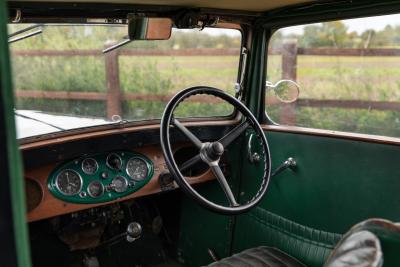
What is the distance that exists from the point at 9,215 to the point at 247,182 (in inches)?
89.4

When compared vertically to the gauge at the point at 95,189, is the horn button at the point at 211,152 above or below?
above

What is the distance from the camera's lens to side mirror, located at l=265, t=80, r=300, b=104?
111 inches

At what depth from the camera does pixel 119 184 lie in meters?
2.55

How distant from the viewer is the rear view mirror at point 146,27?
241 cm

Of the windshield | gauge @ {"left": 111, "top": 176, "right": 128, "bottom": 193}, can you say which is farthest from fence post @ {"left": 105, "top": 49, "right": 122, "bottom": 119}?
gauge @ {"left": 111, "top": 176, "right": 128, "bottom": 193}

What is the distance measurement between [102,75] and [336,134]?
1.34 m

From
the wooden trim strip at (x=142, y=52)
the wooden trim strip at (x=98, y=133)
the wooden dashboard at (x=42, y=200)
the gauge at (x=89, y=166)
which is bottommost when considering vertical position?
the wooden dashboard at (x=42, y=200)

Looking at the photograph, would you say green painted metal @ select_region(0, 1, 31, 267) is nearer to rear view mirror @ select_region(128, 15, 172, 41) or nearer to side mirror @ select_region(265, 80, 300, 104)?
rear view mirror @ select_region(128, 15, 172, 41)

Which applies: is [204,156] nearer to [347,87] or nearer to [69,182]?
[69,182]

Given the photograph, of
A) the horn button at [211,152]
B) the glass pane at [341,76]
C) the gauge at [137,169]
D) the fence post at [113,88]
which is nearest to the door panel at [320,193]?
the glass pane at [341,76]

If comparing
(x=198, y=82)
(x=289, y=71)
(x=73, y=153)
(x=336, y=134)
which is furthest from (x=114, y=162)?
(x=289, y=71)

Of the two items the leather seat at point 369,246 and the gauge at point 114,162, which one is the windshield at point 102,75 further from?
the leather seat at point 369,246

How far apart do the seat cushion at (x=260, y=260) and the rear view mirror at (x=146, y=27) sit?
4.01 feet

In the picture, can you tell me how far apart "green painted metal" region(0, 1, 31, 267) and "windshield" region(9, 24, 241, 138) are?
1480mm
